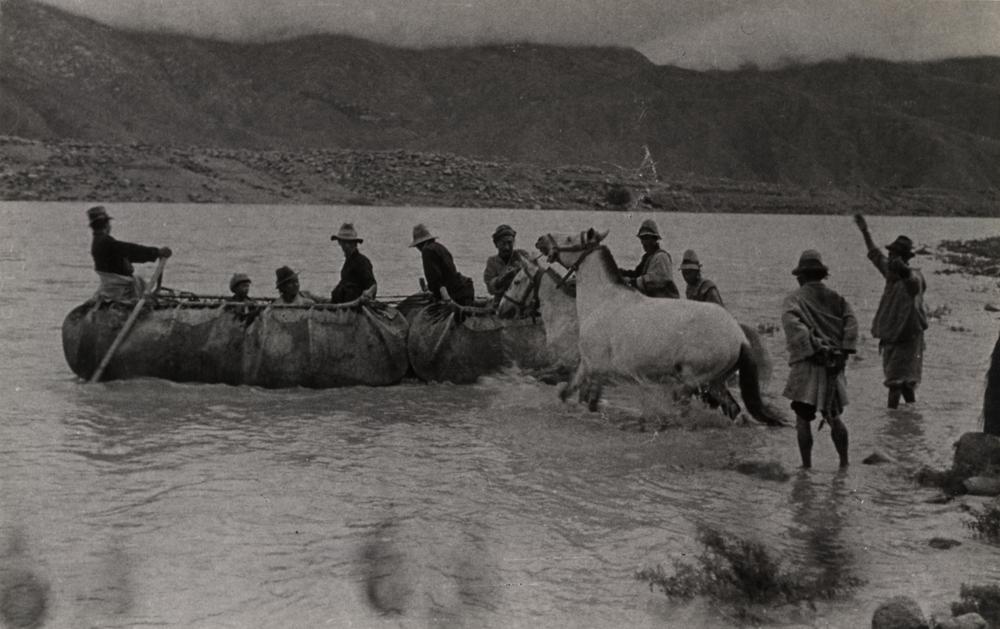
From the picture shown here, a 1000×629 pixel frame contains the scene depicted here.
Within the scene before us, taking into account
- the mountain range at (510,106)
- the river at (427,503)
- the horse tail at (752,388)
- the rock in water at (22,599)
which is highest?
the mountain range at (510,106)

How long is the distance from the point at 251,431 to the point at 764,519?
16.3 feet

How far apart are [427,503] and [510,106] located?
16584 centimetres

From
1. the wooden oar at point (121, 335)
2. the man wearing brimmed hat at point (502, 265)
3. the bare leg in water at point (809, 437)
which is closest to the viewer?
the bare leg in water at point (809, 437)

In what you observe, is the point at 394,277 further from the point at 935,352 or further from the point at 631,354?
the point at 631,354

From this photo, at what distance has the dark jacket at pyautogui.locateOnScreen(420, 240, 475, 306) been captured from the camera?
1123cm

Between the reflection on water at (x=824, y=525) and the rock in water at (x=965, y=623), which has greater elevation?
the rock in water at (x=965, y=623)

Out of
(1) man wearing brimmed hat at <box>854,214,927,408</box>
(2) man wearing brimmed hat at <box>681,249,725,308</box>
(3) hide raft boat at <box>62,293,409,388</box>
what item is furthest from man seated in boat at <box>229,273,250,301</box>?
(1) man wearing brimmed hat at <box>854,214,927,408</box>

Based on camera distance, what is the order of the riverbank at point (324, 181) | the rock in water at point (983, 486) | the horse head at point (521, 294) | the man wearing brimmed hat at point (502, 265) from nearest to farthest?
the rock in water at point (983, 486)
the horse head at point (521, 294)
the man wearing brimmed hat at point (502, 265)
the riverbank at point (324, 181)

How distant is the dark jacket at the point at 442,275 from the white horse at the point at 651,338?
90.8 inches

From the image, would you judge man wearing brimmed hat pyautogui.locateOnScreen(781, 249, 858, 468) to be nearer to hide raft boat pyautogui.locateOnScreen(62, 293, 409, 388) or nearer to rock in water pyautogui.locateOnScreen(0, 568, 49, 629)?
hide raft boat pyautogui.locateOnScreen(62, 293, 409, 388)

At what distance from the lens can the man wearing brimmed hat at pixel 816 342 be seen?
7332 millimetres

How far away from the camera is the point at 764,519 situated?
6758 mm

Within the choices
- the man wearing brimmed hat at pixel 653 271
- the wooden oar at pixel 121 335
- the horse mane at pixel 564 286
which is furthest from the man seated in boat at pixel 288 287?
the man wearing brimmed hat at pixel 653 271

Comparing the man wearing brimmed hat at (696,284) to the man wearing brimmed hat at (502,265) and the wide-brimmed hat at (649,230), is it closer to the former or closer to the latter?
the wide-brimmed hat at (649,230)
